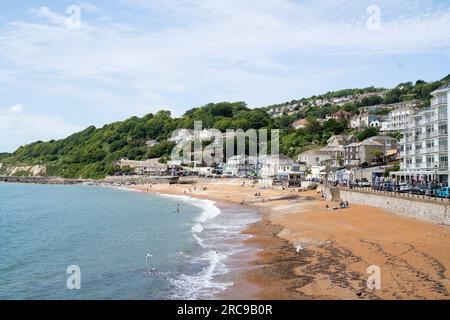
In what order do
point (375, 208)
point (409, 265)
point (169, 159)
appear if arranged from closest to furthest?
1. point (409, 265)
2. point (375, 208)
3. point (169, 159)

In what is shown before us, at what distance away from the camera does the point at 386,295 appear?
1579cm

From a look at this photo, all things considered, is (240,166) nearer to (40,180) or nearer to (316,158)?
(316,158)

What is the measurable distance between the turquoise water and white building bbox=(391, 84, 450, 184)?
60.6 ft

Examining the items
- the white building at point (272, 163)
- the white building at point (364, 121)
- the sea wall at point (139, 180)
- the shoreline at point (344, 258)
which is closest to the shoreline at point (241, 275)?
the shoreline at point (344, 258)

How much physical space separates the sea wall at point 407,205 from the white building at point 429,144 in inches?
284

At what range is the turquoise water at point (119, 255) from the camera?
1912cm

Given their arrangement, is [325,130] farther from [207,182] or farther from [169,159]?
[169,159]

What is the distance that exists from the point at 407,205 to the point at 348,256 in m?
11.0

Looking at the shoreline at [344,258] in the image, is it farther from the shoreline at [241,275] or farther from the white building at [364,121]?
the white building at [364,121]

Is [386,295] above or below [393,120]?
below

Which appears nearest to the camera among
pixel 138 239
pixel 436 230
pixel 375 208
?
pixel 436 230

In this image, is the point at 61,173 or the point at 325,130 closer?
the point at 325,130

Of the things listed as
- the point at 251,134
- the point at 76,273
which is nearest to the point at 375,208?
the point at 76,273

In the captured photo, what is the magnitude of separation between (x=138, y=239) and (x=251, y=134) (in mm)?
107074
